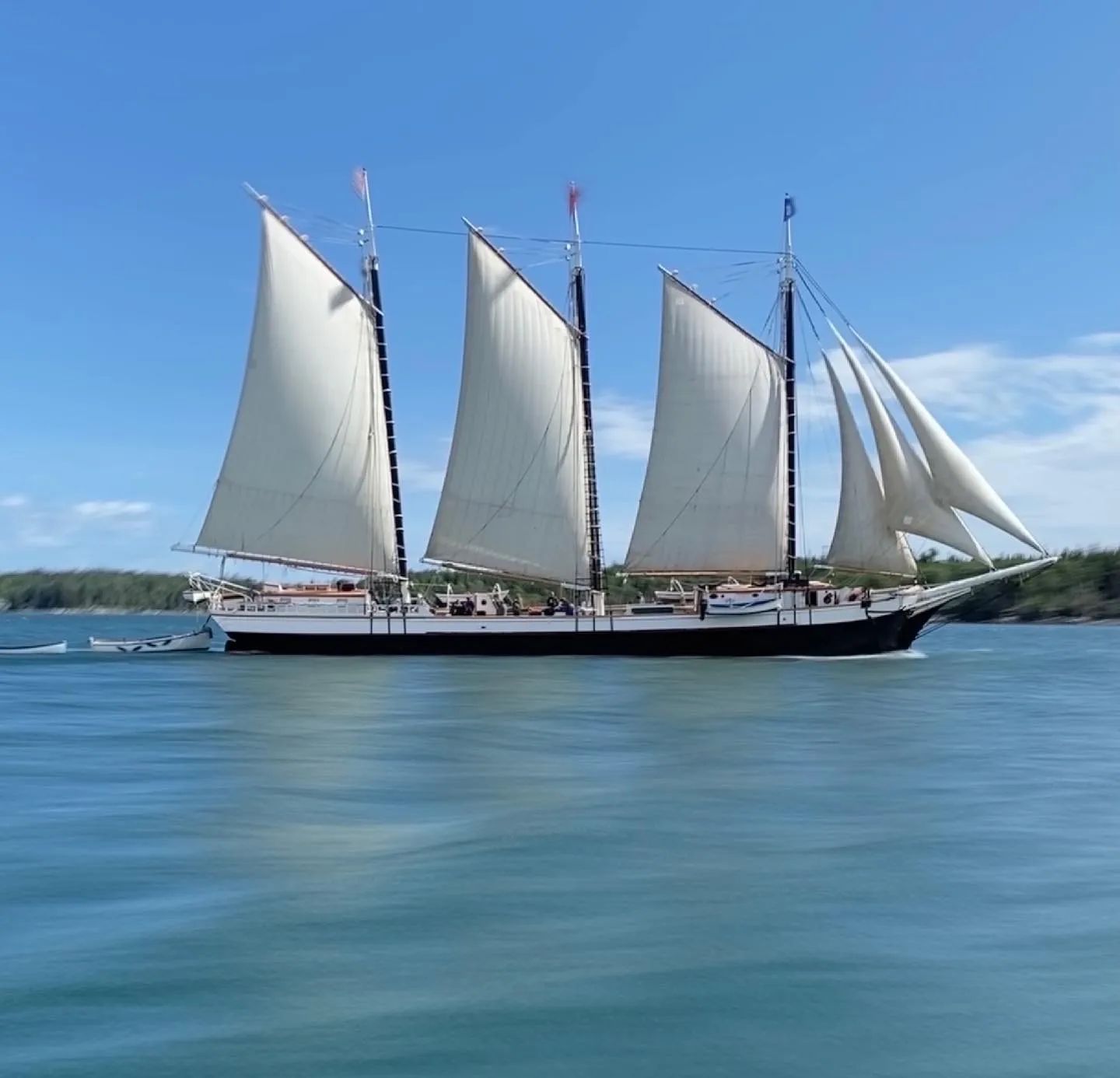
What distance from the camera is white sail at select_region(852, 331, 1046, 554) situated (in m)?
48.6

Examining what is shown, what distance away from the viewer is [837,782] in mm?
20125

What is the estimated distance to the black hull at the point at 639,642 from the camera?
5222 cm

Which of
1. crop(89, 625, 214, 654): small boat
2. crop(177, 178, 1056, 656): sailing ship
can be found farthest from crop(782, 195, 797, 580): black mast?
crop(89, 625, 214, 654): small boat

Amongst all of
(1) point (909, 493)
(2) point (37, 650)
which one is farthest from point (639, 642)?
(2) point (37, 650)

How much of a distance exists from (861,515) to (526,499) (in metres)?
13.4

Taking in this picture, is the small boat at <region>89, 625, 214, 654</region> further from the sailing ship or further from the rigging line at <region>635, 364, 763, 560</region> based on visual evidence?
the rigging line at <region>635, 364, 763, 560</region>

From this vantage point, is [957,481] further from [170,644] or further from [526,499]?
[170,644]

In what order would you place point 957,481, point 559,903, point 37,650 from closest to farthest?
point 559,903 → point 957,481 → point 37,650

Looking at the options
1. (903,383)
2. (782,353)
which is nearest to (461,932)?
(903,383)

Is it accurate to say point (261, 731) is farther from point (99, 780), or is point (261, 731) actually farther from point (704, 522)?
point (704, 522)

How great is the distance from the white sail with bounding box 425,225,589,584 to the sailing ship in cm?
8

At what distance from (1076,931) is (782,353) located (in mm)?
45887

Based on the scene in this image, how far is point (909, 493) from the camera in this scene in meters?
50.0

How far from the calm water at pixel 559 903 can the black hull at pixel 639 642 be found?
25.0 m
